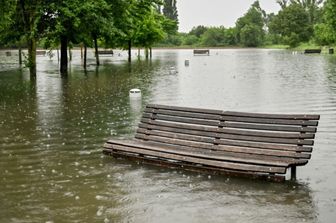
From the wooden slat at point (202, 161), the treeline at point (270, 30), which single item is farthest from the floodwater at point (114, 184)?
the treeline at point (270, 30)

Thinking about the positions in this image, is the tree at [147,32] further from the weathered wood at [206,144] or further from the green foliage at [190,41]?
the green foliage at [190,41]

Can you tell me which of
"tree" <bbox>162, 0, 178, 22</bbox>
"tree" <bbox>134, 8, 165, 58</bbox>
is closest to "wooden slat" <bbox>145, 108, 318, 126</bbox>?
"tree" <bbox>134, 8, 165, 58</bbox>

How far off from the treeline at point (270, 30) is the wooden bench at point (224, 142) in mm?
86330

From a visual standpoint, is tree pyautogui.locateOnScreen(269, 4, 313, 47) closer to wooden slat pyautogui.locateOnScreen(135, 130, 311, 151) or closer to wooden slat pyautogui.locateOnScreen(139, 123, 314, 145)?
wooden slat pyautogui.locateOnScreen(139, 123, 314, 145)

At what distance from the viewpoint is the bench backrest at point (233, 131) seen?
8109 millimetres

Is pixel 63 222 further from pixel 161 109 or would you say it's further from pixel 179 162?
pixel 161 109

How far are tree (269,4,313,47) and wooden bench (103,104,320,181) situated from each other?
342 feet

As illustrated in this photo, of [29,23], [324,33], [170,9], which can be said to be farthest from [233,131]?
[170,9]

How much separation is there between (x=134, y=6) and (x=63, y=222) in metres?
35.3

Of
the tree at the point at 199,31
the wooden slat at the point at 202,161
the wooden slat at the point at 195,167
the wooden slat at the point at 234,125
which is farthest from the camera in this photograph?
the tree at the point at 199,31

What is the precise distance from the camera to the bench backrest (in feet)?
26.6

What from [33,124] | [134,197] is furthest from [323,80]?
[134,197]

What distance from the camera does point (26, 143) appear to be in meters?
11.0

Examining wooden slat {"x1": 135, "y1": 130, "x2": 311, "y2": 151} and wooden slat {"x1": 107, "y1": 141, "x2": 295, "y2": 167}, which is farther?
wooden slat {"x1": 135, "y1": 130, "x2": 311, "y2": 151}
